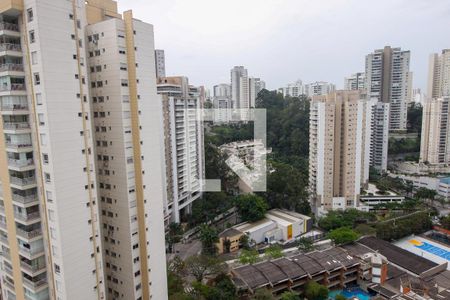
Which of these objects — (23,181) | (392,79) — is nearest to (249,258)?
(23,181)

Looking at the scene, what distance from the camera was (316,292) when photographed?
1008 centimetres

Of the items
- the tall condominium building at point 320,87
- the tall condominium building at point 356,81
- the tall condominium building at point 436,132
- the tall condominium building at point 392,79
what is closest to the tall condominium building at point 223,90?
the tall condominium building at point 320,87

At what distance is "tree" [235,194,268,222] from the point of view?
596 inches

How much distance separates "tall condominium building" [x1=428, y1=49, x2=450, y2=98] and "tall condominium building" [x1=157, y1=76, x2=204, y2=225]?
26.2m

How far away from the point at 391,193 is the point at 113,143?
1729 centimetres

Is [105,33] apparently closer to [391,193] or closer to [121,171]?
[121,171]

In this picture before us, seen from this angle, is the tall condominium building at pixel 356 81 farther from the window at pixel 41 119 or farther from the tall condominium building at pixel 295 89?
the window at pixel 41 119

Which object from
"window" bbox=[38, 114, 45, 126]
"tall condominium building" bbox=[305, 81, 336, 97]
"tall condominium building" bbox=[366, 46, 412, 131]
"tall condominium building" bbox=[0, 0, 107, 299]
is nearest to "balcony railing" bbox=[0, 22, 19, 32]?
"tall condominium building" bbox=[0, 0, 107, 299]

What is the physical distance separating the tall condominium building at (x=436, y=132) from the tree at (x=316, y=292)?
19237 mm

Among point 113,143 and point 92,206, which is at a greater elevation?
point 113,143

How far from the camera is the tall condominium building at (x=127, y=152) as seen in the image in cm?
690

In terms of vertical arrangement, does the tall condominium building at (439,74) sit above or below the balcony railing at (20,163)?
above

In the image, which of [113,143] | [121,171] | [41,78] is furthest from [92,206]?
[41,78]

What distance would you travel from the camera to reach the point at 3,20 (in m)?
5.88
